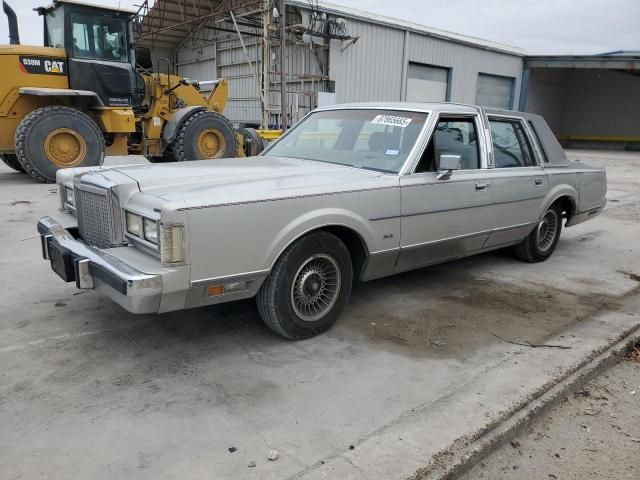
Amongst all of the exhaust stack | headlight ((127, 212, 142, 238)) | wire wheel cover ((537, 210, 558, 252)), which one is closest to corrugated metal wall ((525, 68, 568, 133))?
wire wheel cover ((537, 210, 558, 252))

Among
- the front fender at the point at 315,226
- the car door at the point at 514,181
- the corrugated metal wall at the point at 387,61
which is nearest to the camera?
the front fender at the point at 315,226

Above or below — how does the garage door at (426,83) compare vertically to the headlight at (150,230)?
above

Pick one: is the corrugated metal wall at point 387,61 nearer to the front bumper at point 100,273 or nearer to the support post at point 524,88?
the support post at point 524,88

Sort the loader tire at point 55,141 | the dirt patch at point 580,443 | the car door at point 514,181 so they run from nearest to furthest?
1. the dirt patch at point 580,443
2. the car door at point 514,181
3. the loader tire at point 55,141

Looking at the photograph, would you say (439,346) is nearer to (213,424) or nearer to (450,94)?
(213,424)

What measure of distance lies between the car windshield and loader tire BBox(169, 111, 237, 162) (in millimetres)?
6170

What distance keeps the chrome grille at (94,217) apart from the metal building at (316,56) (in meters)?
12.8

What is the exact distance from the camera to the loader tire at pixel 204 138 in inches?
419

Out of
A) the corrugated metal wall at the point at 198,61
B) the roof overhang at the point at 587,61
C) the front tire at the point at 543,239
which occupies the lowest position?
the front tire at the point at 543,239

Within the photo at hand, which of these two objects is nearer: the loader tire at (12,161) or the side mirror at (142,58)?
the loader tire at (12,161)

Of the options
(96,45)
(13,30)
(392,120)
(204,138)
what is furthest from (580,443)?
(13,30)

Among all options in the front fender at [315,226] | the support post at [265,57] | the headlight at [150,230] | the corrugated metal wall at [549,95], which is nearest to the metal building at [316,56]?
the support post at [265,57]

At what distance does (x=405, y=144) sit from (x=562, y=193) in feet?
7.87

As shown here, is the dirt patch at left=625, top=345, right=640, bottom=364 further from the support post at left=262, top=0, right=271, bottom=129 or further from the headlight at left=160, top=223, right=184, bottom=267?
the support post at left=262, top=0, right=271, bottom=129
